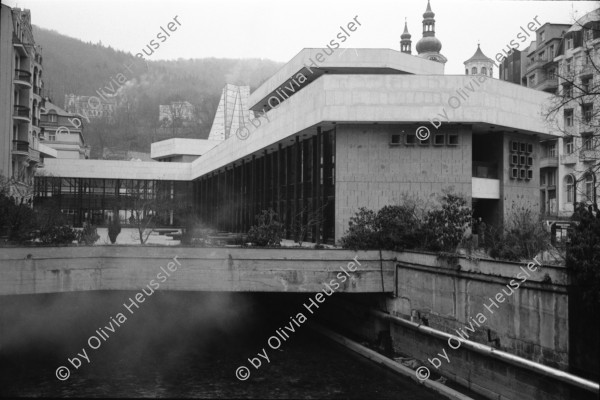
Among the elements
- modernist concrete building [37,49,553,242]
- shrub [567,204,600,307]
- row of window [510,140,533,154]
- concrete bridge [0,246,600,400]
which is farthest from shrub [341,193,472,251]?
row of window [510,140,533,154]

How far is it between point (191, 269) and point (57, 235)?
5296 millimetres

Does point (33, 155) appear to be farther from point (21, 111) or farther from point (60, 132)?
point (60, 132)

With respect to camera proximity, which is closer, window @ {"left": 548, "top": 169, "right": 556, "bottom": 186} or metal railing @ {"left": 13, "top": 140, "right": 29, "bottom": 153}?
metal railing @ {"left": 13, "top": 140, "right": 29, "bottom": 153}

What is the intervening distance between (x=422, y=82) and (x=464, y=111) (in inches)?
93.2

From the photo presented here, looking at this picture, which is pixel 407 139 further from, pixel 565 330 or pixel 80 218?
pixel 80 218

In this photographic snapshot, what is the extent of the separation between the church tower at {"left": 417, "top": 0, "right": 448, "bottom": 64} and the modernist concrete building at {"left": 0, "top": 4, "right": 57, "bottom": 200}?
57.1 m

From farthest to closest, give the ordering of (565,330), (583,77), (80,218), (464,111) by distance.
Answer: (80,218), (583,77), (464,111), (565,330)

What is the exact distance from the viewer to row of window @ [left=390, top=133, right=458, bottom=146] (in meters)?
28.5

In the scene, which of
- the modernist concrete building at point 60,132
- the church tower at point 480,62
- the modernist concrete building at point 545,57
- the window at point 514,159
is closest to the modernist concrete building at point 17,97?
the window at point 514,159

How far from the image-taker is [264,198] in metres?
41.6

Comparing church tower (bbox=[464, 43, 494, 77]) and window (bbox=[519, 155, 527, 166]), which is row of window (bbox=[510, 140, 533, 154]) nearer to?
window (bbox=[519, 155, 527, 166])

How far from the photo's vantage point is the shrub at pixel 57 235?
2111 centimetres

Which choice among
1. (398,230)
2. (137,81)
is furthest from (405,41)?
(398,230)

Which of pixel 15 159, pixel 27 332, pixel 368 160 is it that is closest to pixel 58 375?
pixel 27 332
